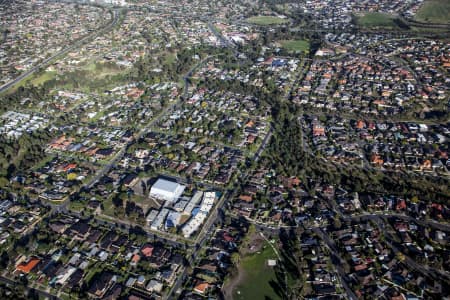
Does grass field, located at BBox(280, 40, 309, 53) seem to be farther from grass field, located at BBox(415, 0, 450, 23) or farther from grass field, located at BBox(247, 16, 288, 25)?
grass field, located at BBox(415, 0, 450, 23)

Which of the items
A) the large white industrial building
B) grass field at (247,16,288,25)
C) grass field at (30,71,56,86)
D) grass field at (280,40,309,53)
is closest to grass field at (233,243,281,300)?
the large white industrial building

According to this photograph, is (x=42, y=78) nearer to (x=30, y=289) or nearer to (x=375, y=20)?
(x=30, y=289)

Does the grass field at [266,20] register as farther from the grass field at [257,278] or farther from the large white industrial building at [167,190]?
the grass field at [257,278]

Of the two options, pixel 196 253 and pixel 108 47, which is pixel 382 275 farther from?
pixel 108 47

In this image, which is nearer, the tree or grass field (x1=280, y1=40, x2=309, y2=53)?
the tree

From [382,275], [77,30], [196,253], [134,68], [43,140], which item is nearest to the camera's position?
[382,275]

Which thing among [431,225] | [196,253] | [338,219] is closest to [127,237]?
[196,253]
